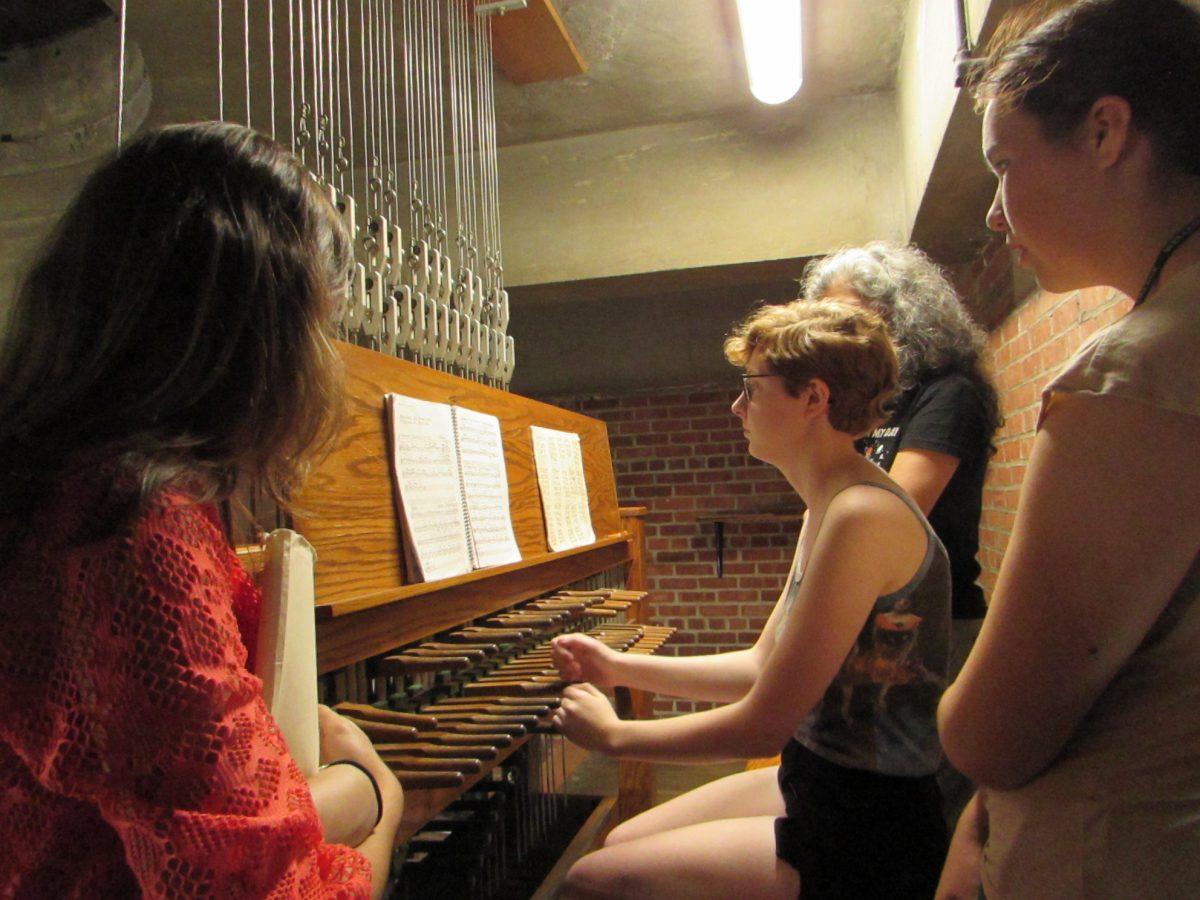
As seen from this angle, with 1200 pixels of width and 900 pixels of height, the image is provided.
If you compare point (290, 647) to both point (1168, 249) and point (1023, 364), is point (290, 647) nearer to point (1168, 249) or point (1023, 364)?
point (1168, 249)

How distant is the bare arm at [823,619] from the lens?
48.8 inches

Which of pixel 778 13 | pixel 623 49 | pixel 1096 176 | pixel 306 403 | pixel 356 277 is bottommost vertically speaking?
pixel 306 403

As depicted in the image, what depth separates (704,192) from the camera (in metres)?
3.78

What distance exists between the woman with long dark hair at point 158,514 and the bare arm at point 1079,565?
0.63 meters

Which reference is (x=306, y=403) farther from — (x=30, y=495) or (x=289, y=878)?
(x=289, y=878)

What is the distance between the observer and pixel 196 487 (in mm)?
685

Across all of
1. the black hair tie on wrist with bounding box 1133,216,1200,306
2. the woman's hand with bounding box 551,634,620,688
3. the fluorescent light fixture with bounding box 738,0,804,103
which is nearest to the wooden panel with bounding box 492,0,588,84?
the fluorescent light fixture with bounding box 738,0,804,103

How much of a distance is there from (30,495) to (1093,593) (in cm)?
89

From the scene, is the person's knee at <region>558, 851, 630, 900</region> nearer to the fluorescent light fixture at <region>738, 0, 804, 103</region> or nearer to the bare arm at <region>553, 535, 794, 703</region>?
the bare arm at <region>553, 535, 794, 703</region>

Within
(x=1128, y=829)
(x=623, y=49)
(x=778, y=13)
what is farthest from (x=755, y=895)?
(x=623, y=49)

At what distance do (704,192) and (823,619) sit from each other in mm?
2936

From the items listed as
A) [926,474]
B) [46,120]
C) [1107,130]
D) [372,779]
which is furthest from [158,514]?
[46,120]

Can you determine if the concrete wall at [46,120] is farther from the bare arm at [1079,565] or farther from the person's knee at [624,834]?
the bare arm at [1079,565]

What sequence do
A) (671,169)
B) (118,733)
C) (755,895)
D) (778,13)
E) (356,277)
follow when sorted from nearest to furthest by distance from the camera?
(118,733) < (755,895) < (356,277) < (778,13) < (671,169)
